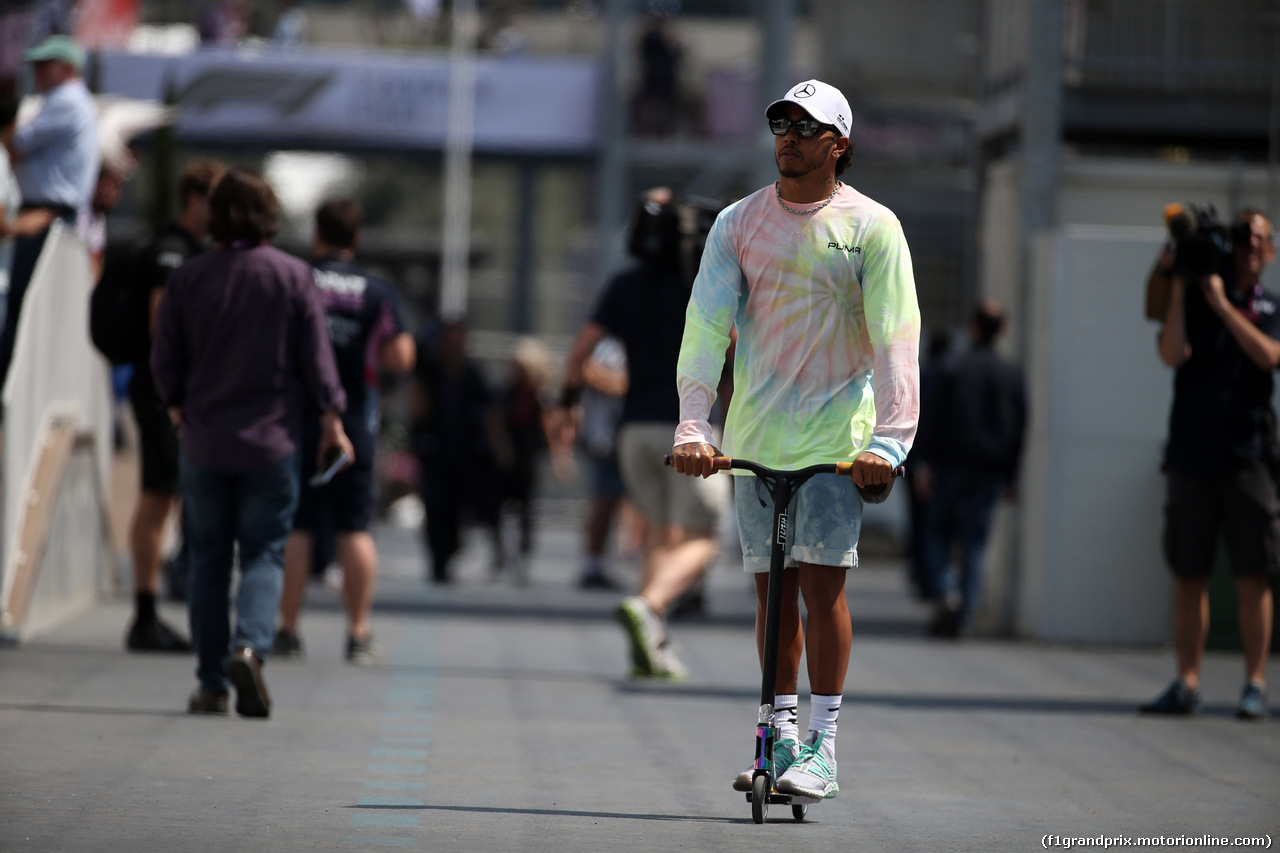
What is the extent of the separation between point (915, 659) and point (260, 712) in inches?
182

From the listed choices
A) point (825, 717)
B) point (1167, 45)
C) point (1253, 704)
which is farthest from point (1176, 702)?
point (1167, 45)

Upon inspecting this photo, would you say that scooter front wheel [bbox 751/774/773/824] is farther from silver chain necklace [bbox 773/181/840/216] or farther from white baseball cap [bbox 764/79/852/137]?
white baseball cap [bbox 764/79/852/137]

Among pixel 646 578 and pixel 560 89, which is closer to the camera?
pixel 646 578

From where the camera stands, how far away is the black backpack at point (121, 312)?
9281mm

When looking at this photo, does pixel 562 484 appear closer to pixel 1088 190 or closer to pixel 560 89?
pixel 560 89

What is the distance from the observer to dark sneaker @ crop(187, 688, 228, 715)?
7672 mm

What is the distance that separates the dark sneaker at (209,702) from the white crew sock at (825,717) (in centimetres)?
274

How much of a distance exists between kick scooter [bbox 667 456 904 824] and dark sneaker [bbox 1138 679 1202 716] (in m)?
3.56

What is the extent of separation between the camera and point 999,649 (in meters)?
11.9

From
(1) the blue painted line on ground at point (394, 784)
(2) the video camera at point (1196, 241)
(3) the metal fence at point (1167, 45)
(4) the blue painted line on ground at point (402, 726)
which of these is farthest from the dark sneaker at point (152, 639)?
(3) the metal fence at point (1167, 45)

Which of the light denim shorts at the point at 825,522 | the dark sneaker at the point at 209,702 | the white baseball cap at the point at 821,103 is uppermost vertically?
the white baseball cap at the point at 821,103

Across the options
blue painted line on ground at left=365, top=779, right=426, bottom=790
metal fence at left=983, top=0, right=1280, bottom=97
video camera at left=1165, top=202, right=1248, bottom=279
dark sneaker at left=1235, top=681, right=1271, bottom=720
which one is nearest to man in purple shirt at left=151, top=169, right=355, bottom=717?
blue painted line on ground at left=365, top=779, right=426, bottom=790

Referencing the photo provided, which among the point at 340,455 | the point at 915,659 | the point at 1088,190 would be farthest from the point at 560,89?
the point at 340,455

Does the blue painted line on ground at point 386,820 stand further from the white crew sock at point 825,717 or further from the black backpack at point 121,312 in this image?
the black backpack at point 121,312
